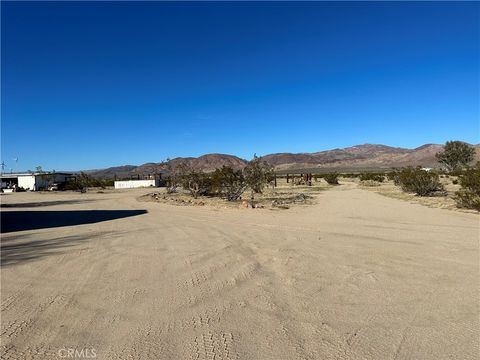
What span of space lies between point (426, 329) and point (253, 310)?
6.63 feet

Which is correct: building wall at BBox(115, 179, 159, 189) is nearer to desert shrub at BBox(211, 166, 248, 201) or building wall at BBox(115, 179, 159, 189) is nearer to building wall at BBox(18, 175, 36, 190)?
building wall at BBox(18, 175, 36, 190)

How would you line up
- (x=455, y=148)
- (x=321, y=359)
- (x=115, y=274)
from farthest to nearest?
(x=455, y=148)
(x=115, y=274)
(x=321, y=359)

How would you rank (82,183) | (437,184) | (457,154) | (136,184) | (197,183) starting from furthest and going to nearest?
(457,154), (136,184), (82,183), (197,183), (437,184)

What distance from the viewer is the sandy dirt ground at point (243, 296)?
3.88 metres

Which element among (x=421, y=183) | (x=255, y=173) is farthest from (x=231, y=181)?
(x=421, y=183)

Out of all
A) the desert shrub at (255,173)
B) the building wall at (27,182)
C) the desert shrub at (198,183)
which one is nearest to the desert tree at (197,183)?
the desert shrub at (198,183)

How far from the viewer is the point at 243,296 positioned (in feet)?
17.7

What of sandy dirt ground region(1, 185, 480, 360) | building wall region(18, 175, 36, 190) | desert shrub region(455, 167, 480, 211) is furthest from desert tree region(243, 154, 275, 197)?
building wall region(18, 175, 36, 190)

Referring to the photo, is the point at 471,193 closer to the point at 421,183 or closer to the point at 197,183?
the point at 421,183

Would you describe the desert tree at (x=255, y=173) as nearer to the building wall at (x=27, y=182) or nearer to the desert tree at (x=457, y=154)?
the building wall at (x=27, y=182)

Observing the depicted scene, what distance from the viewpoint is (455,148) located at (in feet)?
233

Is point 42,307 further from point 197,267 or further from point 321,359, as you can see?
point 321,359

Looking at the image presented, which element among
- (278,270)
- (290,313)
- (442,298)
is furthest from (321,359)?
(278,270)

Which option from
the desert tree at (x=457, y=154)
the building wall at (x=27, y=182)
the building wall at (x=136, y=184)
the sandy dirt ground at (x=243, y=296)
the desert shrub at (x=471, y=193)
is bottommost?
the sandy dirt ground at (x=243, y=296)
